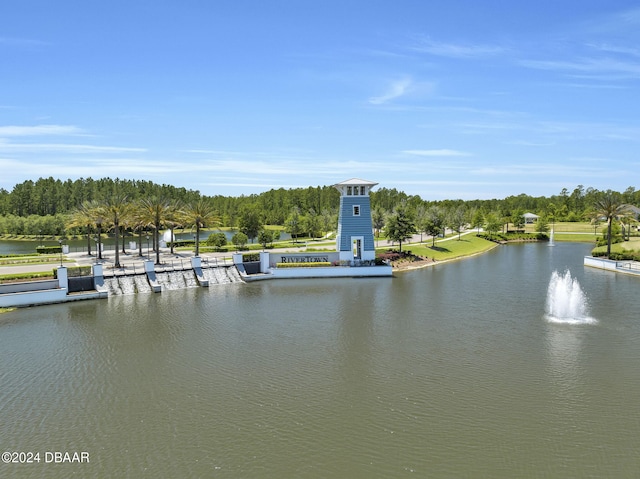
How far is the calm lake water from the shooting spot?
15.9 meters

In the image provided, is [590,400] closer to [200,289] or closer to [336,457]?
[336,457]

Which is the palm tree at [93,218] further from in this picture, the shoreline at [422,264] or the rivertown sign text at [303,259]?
the shoreline at [422,264]

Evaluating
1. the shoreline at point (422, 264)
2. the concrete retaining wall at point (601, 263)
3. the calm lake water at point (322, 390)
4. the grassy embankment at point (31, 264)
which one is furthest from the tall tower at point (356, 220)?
the grassy embankment at point (31, 264)

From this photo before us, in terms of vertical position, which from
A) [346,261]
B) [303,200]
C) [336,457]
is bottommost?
[336,457]

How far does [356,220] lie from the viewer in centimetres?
5494

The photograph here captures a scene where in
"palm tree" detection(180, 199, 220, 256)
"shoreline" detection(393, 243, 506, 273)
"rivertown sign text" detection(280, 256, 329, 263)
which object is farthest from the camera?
"shoreline" detection(393, 243, 506, 273)

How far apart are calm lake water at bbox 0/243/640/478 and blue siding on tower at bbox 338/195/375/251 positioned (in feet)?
57.7

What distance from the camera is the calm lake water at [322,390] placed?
1588 centimetres

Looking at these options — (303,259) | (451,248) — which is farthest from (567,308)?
(451,248)

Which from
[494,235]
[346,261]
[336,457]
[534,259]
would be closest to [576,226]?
[494,235]

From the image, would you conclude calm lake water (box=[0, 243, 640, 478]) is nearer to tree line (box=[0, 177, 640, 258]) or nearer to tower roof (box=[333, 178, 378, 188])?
tower roof (box=[333, 178, 378, 188])

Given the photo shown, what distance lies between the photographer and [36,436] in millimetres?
17297

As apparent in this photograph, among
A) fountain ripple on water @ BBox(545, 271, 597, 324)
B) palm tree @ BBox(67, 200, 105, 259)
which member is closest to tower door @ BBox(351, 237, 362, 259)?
fountain ripple on water @ BBox(545, 271, 597, 324)

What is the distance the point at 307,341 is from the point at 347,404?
28.2 ft
